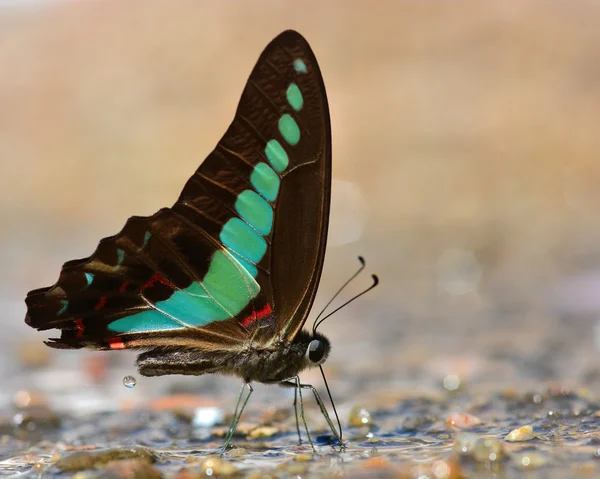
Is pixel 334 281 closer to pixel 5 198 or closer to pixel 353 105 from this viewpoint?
pixel 353 105

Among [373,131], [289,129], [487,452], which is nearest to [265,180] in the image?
[289,129]

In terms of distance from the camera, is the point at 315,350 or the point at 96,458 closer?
the point at 96,458

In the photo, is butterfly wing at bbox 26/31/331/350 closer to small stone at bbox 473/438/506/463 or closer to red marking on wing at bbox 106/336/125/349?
red marking on wing at bbox 106/336/125/349

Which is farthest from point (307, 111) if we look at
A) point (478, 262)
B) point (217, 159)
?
point (478, 262)

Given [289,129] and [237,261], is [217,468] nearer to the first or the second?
[237,261]

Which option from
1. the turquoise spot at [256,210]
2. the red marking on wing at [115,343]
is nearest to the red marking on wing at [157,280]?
the red marking on wing at [115,343]

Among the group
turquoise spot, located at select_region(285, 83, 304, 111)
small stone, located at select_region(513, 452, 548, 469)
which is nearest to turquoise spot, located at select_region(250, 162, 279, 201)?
turquoise spot, located at select_region(285, 83, 304, 111)

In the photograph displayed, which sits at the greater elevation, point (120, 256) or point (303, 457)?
point (120, 256)
